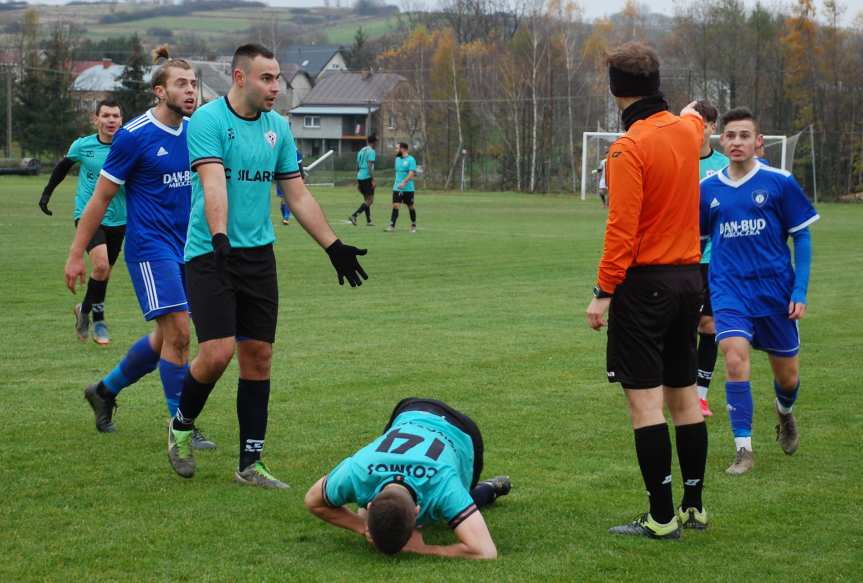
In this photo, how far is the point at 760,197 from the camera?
22.5ft

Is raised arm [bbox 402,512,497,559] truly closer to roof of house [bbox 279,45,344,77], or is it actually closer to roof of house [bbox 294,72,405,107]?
roof of house [bbox 294,72,405,107]

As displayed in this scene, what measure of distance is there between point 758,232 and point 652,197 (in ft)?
6.98

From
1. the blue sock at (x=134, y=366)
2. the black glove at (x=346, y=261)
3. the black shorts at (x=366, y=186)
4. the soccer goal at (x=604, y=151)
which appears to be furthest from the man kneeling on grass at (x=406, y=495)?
the soccer goal at (x=604, y=151)

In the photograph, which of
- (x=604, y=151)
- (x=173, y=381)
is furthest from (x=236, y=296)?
(x=604, y=151)

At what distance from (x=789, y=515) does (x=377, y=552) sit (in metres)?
2.15

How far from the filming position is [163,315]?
6910 mm

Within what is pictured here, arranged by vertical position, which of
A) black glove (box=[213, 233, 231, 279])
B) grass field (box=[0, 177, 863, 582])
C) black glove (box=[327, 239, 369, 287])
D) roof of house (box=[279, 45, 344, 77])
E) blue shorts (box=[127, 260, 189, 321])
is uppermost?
roof of house (box=[279, 45, 344, 77])

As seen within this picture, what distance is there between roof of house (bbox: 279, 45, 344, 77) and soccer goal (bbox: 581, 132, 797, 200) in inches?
2948

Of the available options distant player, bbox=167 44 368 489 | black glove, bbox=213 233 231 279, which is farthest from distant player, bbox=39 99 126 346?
black glove, bbox=213 233 231 279

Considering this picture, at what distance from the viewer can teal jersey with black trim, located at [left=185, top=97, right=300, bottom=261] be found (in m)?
5.83

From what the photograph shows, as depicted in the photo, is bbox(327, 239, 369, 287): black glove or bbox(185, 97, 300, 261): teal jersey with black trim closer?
bbox(185, 97, 300, 261): teal jersey with black trim

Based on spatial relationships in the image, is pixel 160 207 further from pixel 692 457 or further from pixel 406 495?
pixel 692 457

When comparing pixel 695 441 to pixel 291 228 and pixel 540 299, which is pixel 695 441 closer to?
pixel 540 299

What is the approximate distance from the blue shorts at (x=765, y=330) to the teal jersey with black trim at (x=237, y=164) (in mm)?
2798
